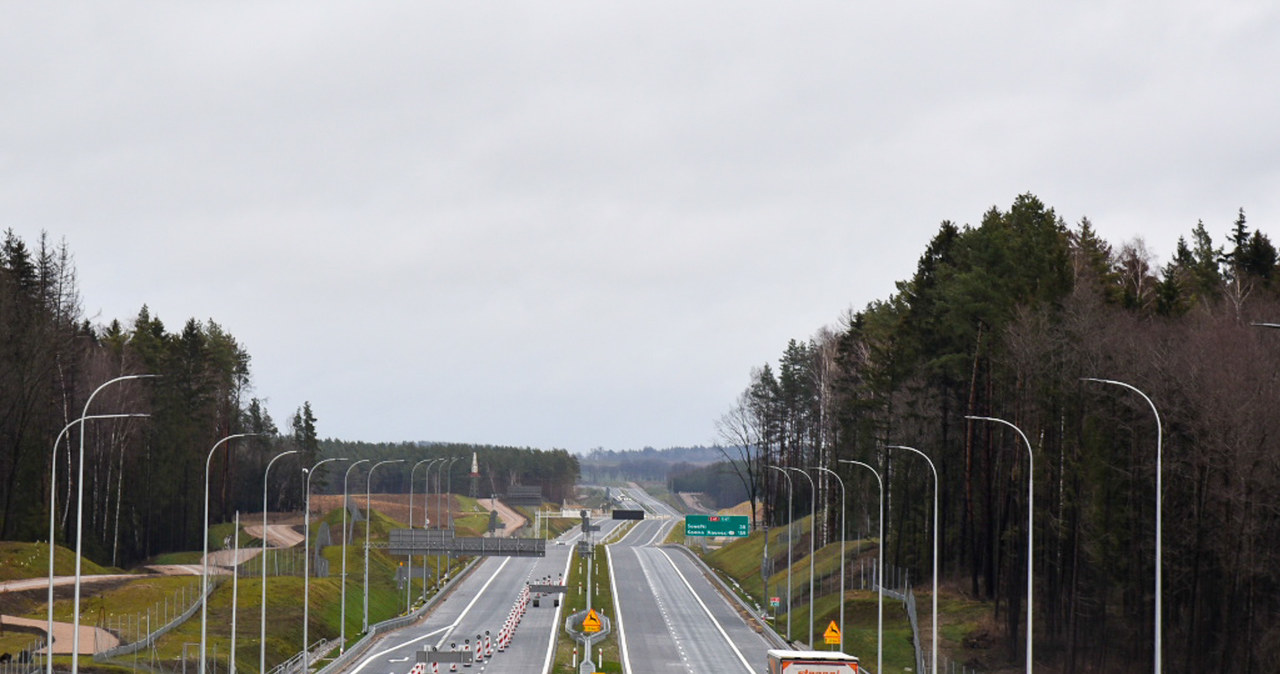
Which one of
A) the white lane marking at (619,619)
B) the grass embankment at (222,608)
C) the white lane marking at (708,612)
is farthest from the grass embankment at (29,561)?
the white lane marking at (708,612)

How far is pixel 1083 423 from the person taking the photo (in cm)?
5753

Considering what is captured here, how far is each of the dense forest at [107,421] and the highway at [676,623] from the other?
24310 millimetres

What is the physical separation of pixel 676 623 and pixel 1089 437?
45.5 m

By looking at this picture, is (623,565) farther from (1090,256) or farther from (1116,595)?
(1116,595)

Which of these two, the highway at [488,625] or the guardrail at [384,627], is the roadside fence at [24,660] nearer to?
the guardrail at [384,627]

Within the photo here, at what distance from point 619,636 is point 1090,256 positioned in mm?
34190

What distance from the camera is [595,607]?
349 ft

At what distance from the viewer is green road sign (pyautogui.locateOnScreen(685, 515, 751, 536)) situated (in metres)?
147

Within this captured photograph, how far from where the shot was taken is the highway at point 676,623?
74.3 metres

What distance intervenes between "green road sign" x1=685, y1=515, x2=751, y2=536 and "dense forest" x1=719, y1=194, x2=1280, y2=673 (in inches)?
2117

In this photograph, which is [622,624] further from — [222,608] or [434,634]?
[222,608]

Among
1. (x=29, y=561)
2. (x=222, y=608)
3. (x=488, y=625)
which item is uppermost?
(x=29, y=561)

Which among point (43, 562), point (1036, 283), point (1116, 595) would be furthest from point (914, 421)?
point (43, 562)

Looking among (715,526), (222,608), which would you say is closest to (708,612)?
(222,608)
